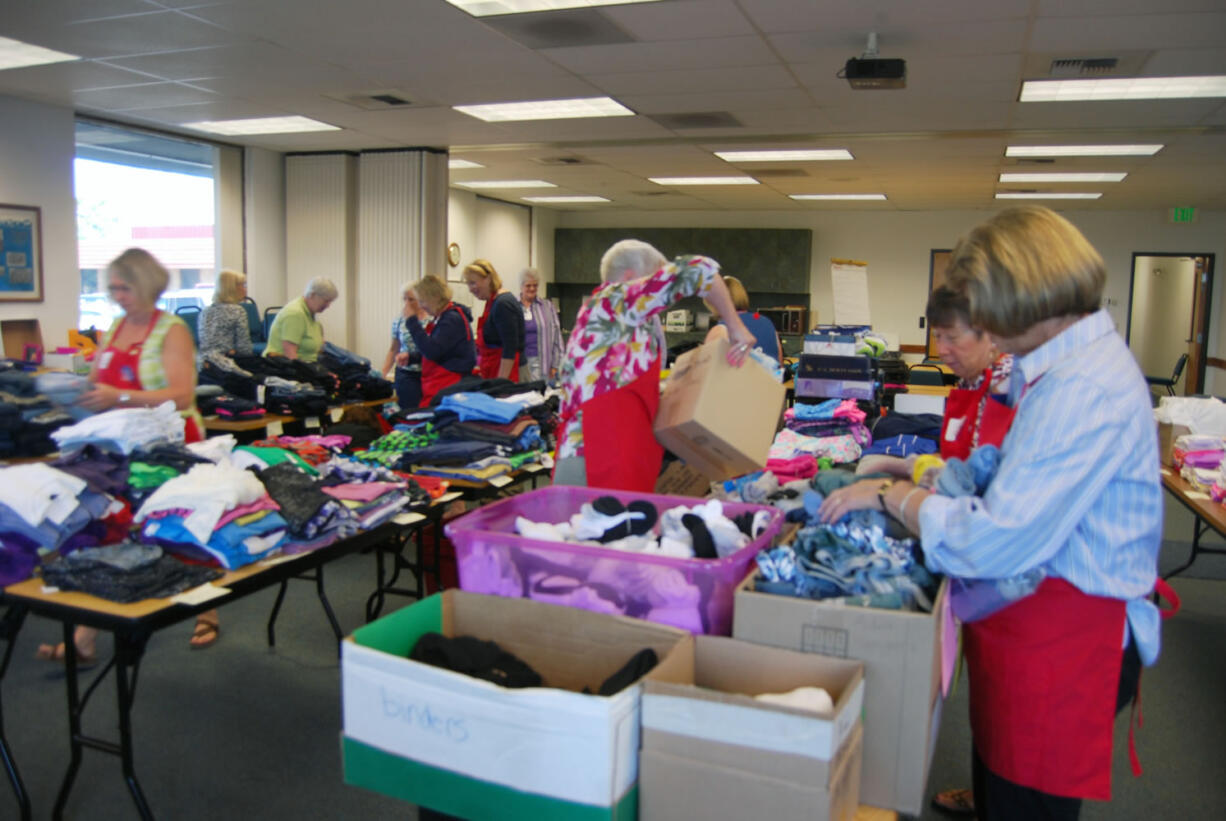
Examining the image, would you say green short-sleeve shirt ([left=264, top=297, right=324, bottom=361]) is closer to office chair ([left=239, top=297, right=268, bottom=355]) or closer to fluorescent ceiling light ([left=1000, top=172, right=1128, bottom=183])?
office chair ([left=239, top=297, right=268, bottom=355])

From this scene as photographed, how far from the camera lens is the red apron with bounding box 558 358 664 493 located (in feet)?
8.55

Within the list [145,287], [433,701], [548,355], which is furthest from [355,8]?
[433,701]

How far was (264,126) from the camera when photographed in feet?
25.1

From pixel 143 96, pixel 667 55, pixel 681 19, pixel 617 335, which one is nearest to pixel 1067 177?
pixel 667 55

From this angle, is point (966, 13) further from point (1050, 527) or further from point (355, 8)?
point (1050, 527)

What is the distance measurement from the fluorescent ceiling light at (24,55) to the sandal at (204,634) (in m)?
3.67

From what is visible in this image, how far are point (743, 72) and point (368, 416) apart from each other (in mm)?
2980

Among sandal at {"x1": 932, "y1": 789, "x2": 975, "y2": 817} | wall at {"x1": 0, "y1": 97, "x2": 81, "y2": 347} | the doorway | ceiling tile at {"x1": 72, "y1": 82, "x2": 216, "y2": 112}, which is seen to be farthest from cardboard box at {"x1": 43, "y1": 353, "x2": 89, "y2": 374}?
the doorway

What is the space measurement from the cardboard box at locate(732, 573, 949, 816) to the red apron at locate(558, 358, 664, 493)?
125 centimetres

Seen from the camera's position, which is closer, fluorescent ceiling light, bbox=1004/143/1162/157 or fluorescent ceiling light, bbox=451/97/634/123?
fluorescent ceiling light, bbox=451/97/634/123

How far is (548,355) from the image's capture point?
743cm

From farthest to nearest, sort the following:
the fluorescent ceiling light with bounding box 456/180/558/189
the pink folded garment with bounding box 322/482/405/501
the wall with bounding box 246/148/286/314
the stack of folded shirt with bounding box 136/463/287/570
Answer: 1. the fluorescent ceiling light with bounding box 456/180/558/189
2. the wall with bounding box 246/148/286/314
3. the pink folded garment with bounding box 322/482/405/501
4. the stack of folded shirt with bounding box 136/463/287/570

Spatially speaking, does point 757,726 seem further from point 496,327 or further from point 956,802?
point 496,327

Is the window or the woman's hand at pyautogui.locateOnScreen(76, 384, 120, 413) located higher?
the window
